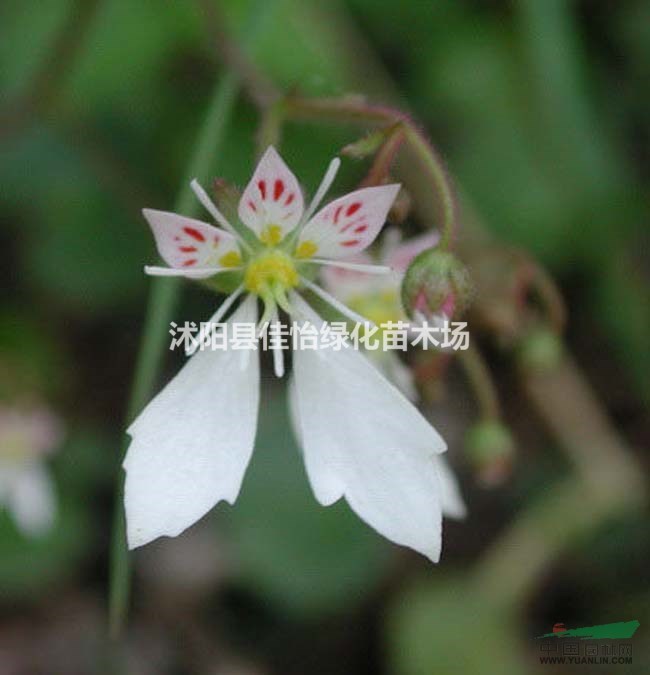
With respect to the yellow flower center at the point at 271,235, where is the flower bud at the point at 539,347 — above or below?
above

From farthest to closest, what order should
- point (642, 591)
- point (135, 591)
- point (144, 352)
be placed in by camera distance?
point (135, 591) → point (642, 591) → point (144, 352)

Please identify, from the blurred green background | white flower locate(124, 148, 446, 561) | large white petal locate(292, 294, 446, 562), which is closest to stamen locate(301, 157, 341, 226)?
white flower locate(124, 148, 446, 561)

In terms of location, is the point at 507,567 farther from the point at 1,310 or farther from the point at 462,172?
the point at 1,310

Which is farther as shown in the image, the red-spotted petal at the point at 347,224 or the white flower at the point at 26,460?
the white flower at the point at 26,460

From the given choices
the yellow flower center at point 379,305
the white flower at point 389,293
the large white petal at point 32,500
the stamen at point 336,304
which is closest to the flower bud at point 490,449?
the white flower at point 389,293

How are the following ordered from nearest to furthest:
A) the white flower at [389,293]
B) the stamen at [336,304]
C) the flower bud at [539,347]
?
the stamen at [336,304]
the white flower at [389,293]
the flower bud at [539,347]

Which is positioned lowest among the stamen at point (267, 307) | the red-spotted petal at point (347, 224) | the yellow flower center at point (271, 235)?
the stamen at point (267, 307)

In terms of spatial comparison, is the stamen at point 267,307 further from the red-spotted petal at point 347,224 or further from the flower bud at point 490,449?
the flower bud at point 490,449

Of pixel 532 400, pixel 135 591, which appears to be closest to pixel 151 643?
pixel 135 591
